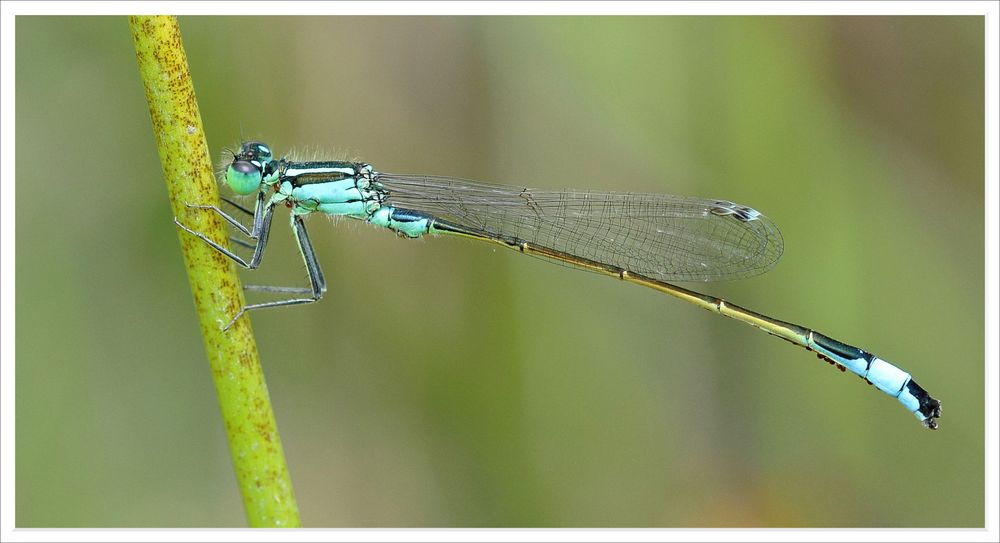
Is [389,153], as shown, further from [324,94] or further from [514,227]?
[514,227]

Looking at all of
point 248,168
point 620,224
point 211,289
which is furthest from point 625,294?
point 211,289

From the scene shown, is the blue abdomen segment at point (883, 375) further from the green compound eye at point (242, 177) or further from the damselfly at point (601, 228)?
the green compound eye at point (242, 177)

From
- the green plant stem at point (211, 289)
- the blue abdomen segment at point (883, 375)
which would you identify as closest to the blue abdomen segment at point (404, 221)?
the green plant stem at point (211, 289)

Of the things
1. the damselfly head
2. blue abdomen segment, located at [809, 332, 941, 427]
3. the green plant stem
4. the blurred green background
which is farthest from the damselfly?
the green plant stem

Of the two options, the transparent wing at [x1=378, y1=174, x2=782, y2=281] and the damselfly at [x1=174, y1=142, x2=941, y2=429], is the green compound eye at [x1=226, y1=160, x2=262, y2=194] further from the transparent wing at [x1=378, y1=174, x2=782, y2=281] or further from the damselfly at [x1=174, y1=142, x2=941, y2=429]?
the transparent wing at [x1=378, y1=174, x2=782, y2=281]

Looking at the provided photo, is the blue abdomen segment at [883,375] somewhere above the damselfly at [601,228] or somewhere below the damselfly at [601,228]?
below

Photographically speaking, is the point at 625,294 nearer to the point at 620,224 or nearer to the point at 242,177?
the point at 620,224

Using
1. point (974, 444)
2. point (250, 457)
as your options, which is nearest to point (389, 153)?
point (250, 457)
